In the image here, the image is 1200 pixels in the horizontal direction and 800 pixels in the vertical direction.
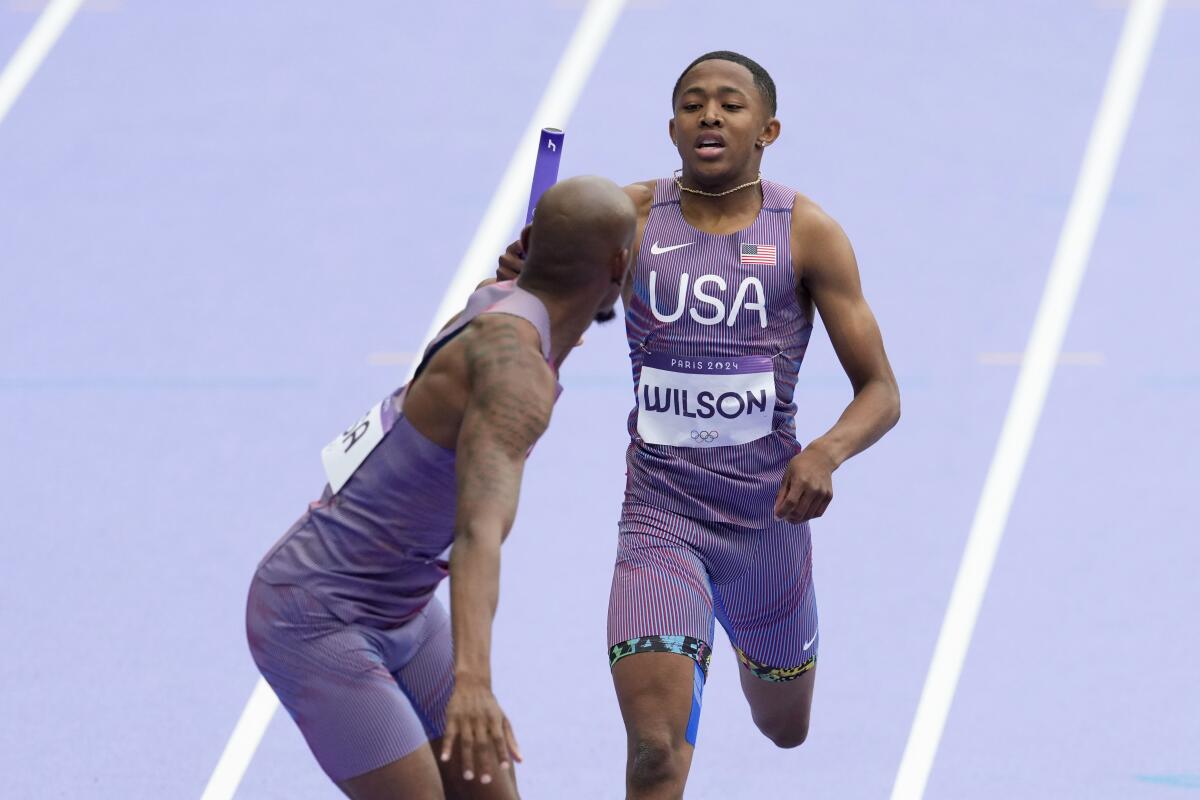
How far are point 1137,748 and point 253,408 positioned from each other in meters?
4.10

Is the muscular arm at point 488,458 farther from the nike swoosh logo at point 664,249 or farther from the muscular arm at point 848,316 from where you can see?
the muscular arm at point 848,316

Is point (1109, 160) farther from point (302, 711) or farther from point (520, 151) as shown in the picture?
point (302, 711)

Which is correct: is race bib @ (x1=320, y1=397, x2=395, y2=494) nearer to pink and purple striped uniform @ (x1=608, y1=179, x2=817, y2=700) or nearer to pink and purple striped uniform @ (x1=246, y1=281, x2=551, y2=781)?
pink and purple striped uniform @ (x1=246, y1=281, x2=551, y2=781)

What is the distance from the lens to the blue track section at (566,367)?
20.6 feet

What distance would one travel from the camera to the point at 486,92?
452 inches

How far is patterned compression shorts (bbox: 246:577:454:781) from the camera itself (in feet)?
13.3

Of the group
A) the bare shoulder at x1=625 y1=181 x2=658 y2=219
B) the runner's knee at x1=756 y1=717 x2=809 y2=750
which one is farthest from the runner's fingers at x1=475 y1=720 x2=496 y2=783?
the runner's knee at x1=756 y1=717 x2=809 y2=750

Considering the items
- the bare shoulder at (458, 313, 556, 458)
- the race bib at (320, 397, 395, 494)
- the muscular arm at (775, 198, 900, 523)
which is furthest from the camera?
the muscular arm at (775, 198, 900, 523)

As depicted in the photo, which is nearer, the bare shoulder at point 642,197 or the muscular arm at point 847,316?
the muscular arm at point 847,316

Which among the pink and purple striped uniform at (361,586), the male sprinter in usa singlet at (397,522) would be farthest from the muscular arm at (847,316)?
the pink and purple striped uniform at (361,586)

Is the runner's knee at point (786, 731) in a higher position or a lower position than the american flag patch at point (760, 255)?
lower

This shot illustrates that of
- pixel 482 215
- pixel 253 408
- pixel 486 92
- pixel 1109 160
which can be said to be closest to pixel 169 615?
pixel 253 408

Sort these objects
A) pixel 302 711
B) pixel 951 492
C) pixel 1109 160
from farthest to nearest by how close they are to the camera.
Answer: pixel 1109 160
pixel 951 492
pixel 302 711

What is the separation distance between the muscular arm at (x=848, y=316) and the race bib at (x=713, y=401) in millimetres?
202
